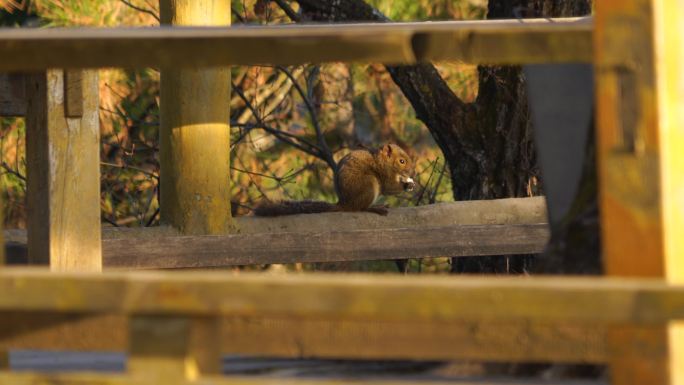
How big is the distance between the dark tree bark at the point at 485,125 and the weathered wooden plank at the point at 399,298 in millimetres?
5973

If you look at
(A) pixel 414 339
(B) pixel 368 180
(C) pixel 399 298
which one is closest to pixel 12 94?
(A) pixel 414 339

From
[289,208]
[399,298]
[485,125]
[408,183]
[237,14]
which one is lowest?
[399,298]

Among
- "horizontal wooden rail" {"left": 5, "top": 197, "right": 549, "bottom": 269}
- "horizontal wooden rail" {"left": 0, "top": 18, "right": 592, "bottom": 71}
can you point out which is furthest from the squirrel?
"horizontal wooden rail" {"left": 0, "top": 18, "right": 592, "bottom": 71}

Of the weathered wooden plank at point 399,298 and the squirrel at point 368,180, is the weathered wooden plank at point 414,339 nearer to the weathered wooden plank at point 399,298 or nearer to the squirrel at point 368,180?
the weathered wooden plank at point 399,298

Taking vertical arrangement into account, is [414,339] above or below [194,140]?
below

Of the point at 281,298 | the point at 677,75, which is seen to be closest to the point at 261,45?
the point at 281,298

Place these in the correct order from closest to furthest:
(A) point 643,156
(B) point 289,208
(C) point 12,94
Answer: (A) point 643,156
(C) point 12,94
(B) point 289,208

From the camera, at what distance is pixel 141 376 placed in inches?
110

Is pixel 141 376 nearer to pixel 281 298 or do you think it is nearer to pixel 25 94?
pixel 281 298

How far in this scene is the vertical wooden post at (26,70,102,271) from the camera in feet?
16.4

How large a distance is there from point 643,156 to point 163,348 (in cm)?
107

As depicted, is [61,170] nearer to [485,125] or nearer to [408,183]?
[485,125]

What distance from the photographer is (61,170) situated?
502 centimetres

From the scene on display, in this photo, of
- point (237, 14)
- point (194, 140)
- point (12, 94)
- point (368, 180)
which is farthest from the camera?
point (237, 14)
